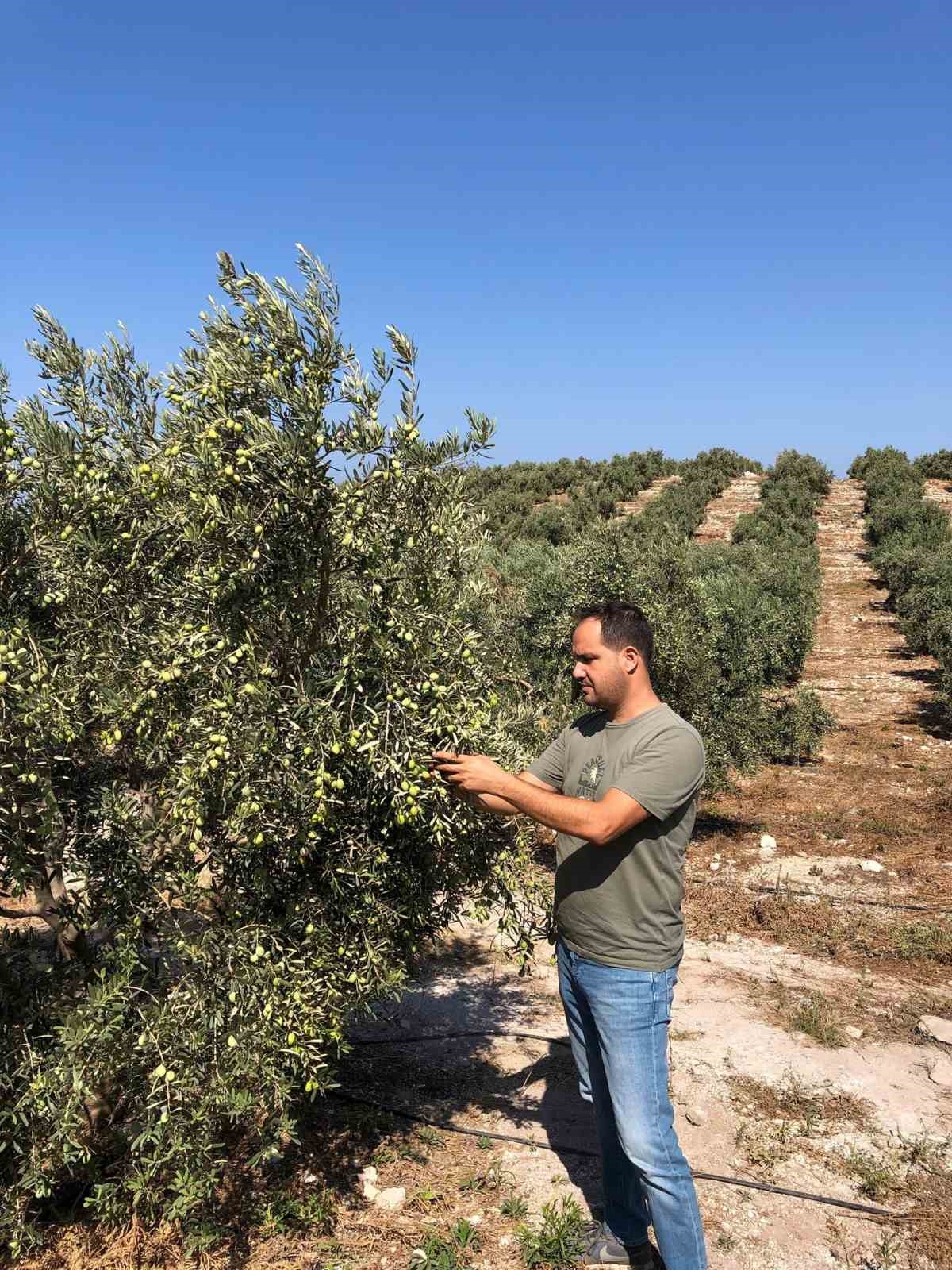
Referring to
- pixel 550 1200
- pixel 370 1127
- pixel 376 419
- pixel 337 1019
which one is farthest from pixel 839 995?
pixel 376 419

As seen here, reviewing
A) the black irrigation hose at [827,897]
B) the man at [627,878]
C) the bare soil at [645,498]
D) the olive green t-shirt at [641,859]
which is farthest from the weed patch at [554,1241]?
the bare soil at [645,498]

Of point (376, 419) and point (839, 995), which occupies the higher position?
point (376, 419)

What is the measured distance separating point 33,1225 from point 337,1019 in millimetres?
1877

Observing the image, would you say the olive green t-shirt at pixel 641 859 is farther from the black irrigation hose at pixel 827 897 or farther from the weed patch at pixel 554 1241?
the black irrigation hose at pixel 827 897

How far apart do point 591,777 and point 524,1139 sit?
3.15 meters

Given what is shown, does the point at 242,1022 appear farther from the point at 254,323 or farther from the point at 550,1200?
the point at 254,323

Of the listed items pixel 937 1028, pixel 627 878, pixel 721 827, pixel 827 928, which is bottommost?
pixel 937 1028

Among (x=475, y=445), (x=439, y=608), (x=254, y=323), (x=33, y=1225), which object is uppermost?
(x=254, y=323)

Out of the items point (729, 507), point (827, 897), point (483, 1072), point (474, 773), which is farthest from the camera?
point (729, 507)

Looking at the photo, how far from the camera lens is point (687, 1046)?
7.45 meters

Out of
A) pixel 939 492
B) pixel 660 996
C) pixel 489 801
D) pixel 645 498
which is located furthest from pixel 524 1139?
pixel 939 492

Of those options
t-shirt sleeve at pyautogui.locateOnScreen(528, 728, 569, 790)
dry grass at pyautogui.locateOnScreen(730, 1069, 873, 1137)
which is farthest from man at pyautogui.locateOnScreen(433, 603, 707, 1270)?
dry grass at pyautogui.locateOnScreen(730, 1069, 873, 1137)

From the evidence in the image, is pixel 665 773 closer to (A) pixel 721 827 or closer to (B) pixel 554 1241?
(B) pixel 554 1241

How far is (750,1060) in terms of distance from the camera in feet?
23.8
